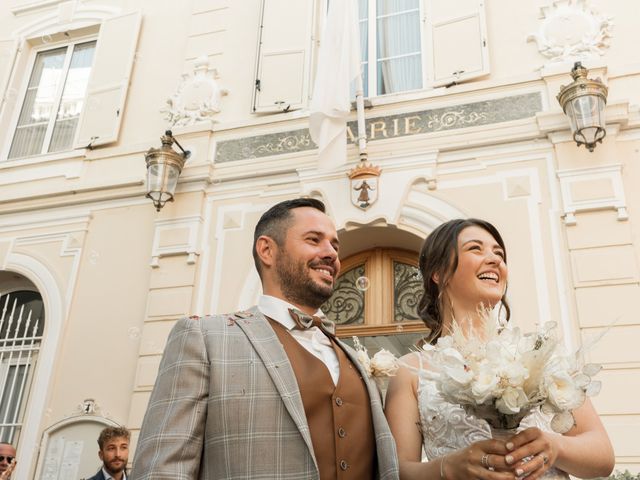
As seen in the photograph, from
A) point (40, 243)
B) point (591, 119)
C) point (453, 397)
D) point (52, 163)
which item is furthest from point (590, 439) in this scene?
point (52, 163)

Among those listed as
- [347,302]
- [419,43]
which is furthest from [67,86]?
[347,302]

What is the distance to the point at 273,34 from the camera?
705cm

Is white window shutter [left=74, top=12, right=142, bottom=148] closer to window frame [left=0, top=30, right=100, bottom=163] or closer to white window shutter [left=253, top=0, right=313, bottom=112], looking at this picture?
window frame [left=0, top=30, right=100, bottom=163]

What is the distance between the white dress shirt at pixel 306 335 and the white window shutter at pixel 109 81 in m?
5.73

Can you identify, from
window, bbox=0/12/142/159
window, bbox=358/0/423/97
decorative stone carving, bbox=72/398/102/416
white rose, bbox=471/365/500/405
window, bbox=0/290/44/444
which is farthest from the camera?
window, bbox=0/12/142/159

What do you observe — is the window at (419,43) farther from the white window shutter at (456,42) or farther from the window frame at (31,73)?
the window frame at (31,73)

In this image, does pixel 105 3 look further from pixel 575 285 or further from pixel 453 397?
pixel 453 397

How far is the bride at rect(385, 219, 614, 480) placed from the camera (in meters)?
1.53

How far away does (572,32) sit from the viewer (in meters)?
5.81

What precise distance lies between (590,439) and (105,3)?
339 inches

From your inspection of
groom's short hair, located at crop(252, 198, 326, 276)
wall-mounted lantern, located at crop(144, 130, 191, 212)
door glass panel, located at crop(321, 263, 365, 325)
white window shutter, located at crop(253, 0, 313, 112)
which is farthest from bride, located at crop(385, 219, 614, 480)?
white window shutter, located at crop(253, 0, 313, 112)

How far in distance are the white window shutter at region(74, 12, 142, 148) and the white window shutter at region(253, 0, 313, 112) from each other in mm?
1880

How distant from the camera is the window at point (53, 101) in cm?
779

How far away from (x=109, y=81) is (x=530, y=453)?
747cm
